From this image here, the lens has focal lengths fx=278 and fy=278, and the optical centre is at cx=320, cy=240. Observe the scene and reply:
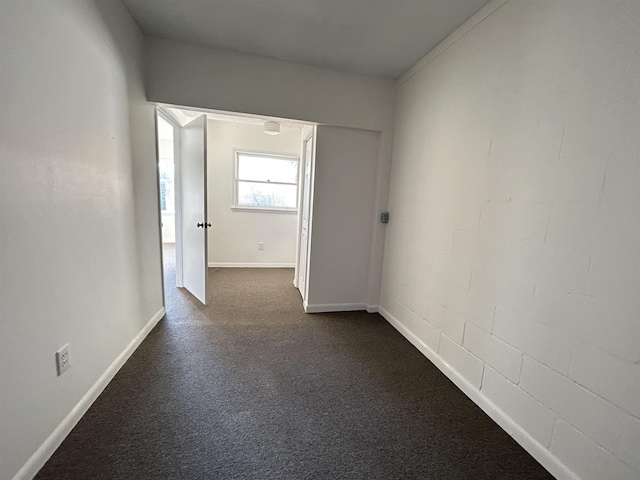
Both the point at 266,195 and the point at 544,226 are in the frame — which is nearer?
the point at 544,226

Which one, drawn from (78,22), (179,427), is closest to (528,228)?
(179,427)

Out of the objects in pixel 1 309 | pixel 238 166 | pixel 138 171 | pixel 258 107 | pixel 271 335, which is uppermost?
pixel 258 107

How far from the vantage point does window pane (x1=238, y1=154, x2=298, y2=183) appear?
4859mm

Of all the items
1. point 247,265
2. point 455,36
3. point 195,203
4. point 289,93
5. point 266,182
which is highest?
point 455,36

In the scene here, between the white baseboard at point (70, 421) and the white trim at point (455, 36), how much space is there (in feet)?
10.9

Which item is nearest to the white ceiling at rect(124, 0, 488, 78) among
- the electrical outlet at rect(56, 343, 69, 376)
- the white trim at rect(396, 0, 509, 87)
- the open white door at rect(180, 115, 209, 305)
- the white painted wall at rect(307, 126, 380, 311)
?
the white trim at rect(396, 0, 509, 87)

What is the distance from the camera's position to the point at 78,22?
145 cm

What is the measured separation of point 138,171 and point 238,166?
2710mm

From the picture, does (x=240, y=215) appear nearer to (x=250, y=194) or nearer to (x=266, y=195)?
(x=250, y=194)

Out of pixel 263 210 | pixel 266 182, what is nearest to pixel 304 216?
pixel 263 210

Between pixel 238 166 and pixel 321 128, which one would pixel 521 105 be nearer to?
pixel 321 128

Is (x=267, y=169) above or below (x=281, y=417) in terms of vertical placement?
above

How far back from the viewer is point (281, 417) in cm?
158

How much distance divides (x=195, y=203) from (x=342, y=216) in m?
1.66
